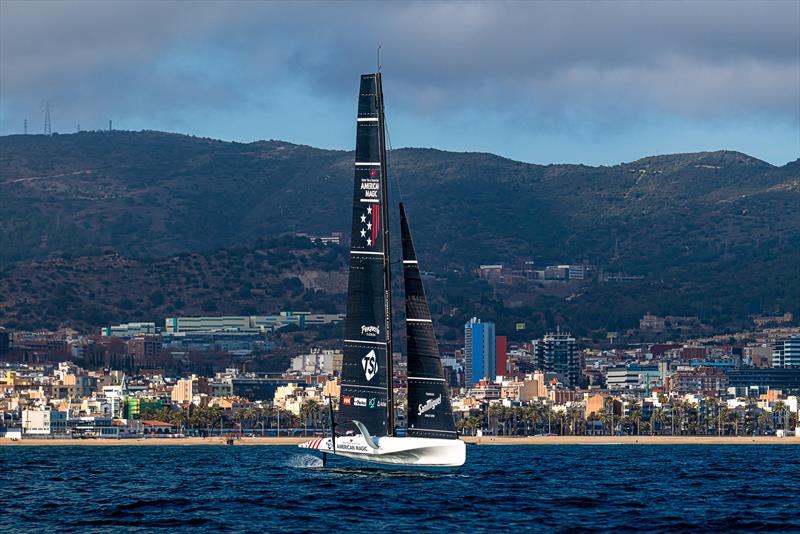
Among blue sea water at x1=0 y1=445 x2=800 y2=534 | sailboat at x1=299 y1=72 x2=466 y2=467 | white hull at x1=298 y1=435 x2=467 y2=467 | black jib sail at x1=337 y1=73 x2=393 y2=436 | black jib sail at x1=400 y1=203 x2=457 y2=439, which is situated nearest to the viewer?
blue sea water at x1=0 y1=445 x2=800 y2=534

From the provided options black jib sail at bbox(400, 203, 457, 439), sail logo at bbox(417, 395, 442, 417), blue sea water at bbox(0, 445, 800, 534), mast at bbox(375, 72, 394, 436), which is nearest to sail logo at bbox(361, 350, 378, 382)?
mast at bbox(375, 72, 394, 436)

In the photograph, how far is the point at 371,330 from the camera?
2744 inches

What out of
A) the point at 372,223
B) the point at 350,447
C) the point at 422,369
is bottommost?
the point at 350,447

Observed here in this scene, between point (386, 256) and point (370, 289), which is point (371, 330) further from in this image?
point (386, 256)

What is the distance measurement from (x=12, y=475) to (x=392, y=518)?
140ft

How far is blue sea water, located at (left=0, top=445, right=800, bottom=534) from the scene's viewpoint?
56.9m

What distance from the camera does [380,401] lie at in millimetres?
69625

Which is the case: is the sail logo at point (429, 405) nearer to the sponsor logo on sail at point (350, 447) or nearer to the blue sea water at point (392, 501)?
the sponsor logo on sail at point (350, 447)

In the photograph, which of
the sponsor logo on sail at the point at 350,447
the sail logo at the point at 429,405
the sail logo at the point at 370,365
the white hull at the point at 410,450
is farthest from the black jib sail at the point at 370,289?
the sail logo at the point at 429,405

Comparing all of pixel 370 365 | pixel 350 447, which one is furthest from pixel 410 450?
pixel 370 365

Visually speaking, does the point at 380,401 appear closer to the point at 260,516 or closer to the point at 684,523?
the point at 260,516

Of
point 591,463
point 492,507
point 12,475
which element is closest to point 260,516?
point 492,507

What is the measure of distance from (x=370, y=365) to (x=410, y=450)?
4.03 metres

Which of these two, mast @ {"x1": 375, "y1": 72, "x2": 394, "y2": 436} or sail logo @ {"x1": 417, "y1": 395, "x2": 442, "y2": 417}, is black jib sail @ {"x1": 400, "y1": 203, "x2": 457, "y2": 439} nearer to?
sail logo @ {"x1": 417, "y1": 395, "x2": 442, "y2": 417}
